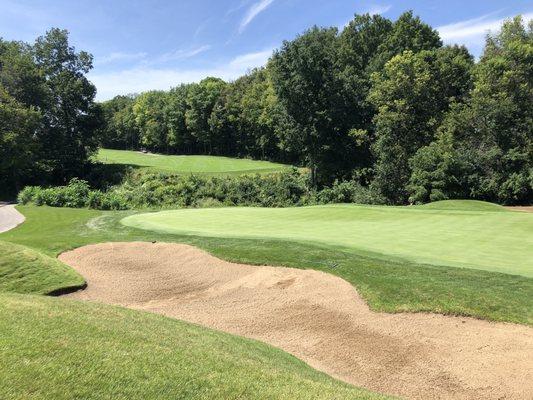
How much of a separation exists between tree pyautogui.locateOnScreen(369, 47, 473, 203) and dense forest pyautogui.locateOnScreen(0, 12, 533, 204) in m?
0.11

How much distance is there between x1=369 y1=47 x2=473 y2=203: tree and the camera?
42.0 m

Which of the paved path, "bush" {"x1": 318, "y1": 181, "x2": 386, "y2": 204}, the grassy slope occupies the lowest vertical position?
"bush" {"x1": 318, "y1": 181, "x2": 386, "y2": 204}

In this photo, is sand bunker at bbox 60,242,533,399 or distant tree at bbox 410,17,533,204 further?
distant tree at bbox 410,17,533,204

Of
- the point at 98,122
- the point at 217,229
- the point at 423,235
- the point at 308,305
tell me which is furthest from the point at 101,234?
the point at 98,122

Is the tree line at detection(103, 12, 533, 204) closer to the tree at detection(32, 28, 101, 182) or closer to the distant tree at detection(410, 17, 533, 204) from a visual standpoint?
the distant tree at detection(410, 17, 533, 204)

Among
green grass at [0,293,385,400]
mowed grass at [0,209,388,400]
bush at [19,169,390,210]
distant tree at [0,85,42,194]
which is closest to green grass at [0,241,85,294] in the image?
mowed grass at [0,209,388,400]

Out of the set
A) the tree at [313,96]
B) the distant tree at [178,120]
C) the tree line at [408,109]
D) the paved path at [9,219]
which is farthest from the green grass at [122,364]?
the distant tree at [178,120]

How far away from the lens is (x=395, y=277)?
32.3 feet

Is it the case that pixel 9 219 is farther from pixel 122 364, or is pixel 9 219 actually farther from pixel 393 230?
pixel 122 364

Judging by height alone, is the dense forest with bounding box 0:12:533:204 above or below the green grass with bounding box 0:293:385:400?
above

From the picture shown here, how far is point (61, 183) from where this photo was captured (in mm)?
58125

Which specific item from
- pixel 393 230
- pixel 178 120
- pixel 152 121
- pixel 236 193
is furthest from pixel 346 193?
pixel 152 121

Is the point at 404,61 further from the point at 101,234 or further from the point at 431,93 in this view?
the point at 101,234

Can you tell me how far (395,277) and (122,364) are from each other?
694 centimetres
